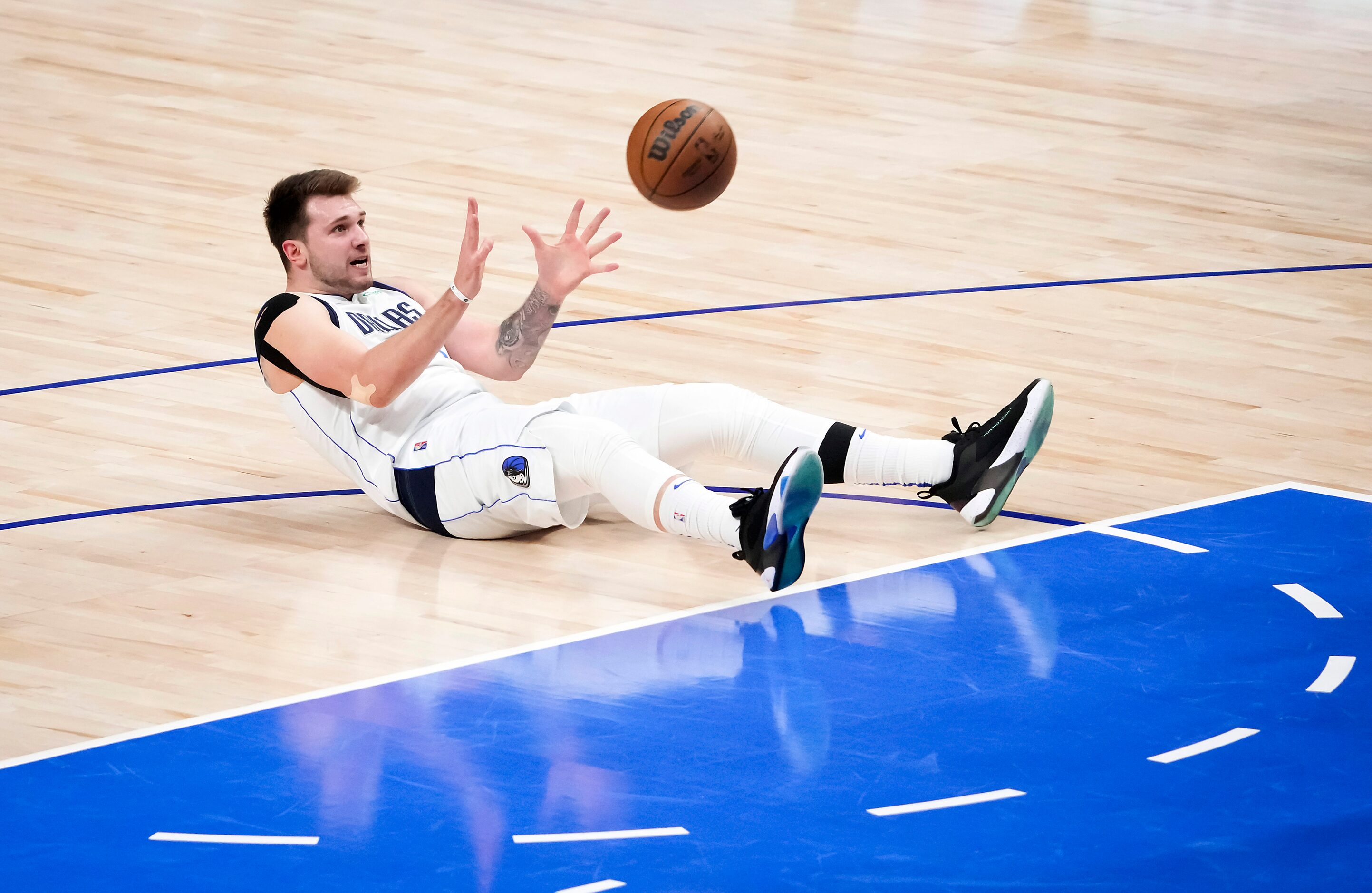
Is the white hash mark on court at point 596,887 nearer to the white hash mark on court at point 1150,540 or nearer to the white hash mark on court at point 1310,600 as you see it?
the white hash mark on court at point 1310,600

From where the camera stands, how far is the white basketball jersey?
5.46 metres

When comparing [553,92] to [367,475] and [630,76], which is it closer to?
[630,76]

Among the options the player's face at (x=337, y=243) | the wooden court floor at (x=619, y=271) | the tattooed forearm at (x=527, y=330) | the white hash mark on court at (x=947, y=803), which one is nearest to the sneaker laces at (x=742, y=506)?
the wooden court floor at (x=619, y=271)

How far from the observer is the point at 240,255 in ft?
27.7

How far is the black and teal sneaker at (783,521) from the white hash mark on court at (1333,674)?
49.0 inches

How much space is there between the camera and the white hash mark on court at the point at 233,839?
3.85 meters

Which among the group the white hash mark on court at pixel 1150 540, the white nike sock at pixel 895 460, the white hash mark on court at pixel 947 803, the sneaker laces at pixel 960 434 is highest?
the sneaker laces at pixel 960 434

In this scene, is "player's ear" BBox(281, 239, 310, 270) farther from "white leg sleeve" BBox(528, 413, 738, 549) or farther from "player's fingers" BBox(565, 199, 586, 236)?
"white leg sleeve" BBox(528, 413, 738, 549)

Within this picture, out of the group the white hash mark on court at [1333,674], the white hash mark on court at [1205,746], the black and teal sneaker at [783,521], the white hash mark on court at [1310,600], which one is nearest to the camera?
the white hash mark on court at [1205,746]

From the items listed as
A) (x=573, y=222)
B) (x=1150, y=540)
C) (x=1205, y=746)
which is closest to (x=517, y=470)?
(x=573, y=222)

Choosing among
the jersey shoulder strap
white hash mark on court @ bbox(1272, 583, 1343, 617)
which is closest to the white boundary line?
white hash mark on court @ bbox(1272, 583, 1343, 617)

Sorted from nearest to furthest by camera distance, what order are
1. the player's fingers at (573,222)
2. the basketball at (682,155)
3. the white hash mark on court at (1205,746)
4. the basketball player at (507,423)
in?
the white hash mark on court at (1205,746) → the basketball player at (507,423) → the player's fingers at (573,222) → the basketball at (682,155)

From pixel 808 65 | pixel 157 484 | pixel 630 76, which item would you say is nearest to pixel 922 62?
pixel 808 65

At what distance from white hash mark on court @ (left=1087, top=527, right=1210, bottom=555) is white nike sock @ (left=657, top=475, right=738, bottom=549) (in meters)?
1.23
